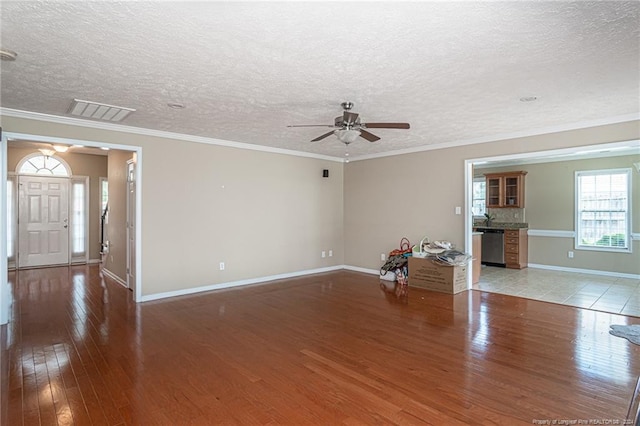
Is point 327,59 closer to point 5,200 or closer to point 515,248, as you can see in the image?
point 5,200

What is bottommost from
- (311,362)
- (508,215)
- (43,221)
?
(311,362)

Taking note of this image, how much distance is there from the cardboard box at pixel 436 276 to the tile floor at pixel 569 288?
0.54 meters

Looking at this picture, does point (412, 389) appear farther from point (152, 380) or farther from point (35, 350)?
point (35, 350)

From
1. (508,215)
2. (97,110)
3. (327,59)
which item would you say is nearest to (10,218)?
(97,110)

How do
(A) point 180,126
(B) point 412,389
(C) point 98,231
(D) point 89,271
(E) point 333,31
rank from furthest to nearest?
(C) point 98,231
(D) point 89,271
(A) point 180,126
(B) point 412,389
(E) point 333,31

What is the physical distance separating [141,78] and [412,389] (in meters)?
3.40

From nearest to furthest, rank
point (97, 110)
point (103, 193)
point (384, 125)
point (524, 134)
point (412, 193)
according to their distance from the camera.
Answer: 1. point (384, 125)
2. point (97, 110)
3. point (524, 134)
4. point (412, 193)
5. point (103, 193)

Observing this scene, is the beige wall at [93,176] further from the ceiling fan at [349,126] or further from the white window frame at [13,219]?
the ceiling fan at [349,126]

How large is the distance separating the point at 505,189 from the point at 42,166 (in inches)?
416

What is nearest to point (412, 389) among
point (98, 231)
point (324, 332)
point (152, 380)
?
point (324, 332)

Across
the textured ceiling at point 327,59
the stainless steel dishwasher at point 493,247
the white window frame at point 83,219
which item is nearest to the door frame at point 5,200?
the textured ceiling at point 327,59

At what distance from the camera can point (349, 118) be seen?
3.65m

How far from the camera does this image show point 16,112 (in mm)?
4039

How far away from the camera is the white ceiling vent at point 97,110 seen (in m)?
3.82
